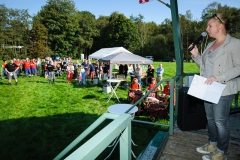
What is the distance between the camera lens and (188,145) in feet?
9.37

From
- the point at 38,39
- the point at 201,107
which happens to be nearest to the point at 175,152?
the point at 201,107

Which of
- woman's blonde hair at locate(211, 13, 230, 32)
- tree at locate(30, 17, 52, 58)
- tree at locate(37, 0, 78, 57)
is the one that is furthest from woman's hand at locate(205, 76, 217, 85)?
tree at locate(37, 0, 78, 57)

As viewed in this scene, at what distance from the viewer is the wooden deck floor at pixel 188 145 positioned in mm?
2545

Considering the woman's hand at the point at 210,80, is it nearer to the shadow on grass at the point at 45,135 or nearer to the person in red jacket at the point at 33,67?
the shadow on grass at the point at 45,135

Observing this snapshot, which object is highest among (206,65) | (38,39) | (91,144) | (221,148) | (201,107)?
(38,39)

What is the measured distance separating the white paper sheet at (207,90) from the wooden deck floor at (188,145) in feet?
3.19

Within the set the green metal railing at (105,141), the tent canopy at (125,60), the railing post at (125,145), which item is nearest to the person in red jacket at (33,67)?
the tent canopy at (125,60)

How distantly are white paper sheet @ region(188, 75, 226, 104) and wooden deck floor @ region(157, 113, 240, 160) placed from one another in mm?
972

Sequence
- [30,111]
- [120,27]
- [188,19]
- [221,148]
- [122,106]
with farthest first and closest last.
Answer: [120,27], [188,19], [30,111], [122,106], [221,148]

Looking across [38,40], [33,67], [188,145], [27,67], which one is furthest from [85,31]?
[188,145]

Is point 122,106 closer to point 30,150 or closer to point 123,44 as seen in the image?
point 30,150

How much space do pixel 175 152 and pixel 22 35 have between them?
162 feet

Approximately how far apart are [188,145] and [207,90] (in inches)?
45.7

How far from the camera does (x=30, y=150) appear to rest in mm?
4473
